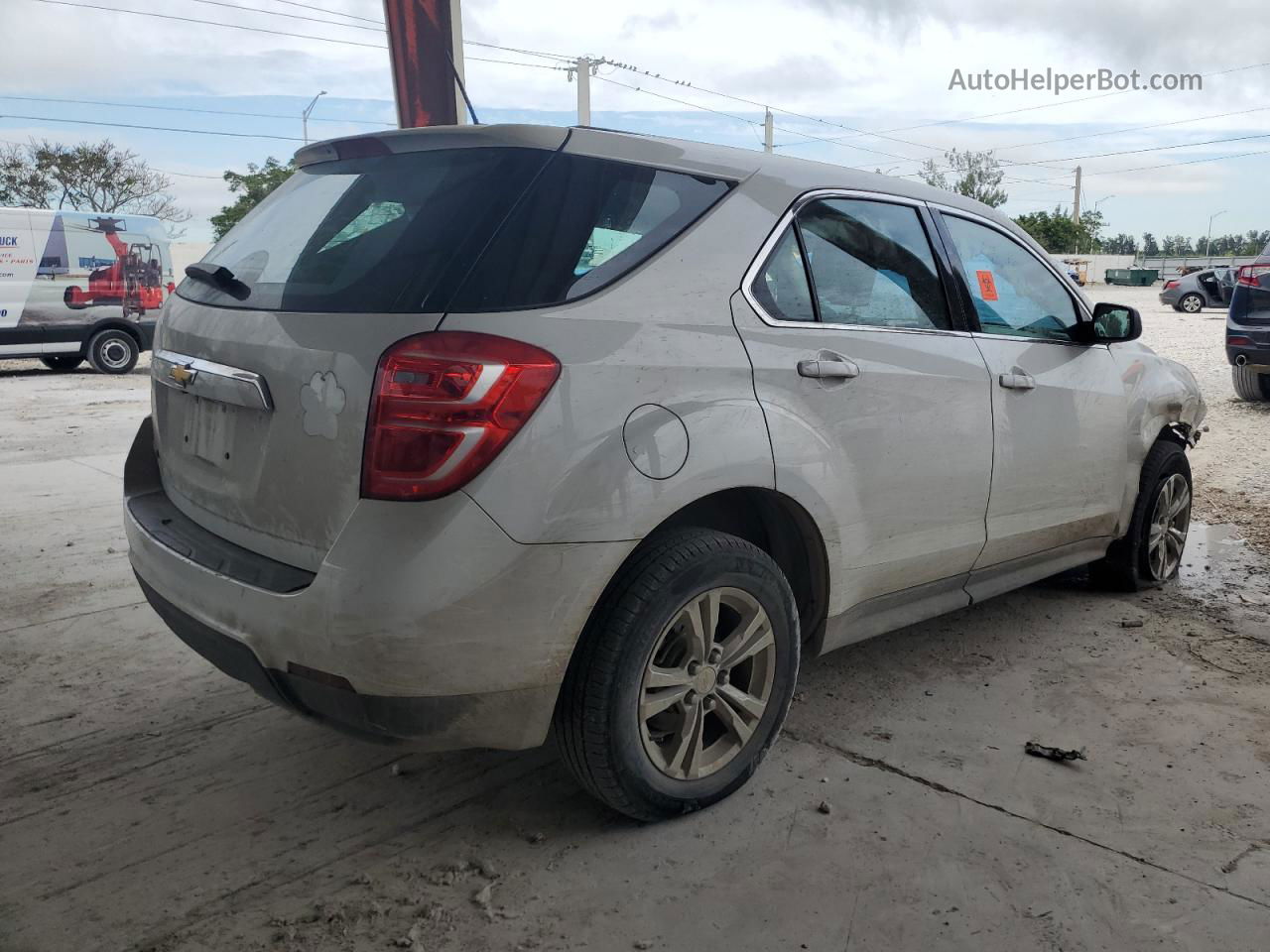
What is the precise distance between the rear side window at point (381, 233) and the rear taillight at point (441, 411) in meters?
0.14

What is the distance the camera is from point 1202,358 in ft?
51.2

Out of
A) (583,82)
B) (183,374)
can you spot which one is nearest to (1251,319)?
(183,374)

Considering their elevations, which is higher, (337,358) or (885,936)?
(337,358)

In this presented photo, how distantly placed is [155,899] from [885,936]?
159 cm

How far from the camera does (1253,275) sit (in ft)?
33.2

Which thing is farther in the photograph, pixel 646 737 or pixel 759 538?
pixel 759 538

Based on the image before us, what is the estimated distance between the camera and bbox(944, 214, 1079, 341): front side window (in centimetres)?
367

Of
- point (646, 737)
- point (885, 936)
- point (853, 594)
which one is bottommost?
point (885, 936)

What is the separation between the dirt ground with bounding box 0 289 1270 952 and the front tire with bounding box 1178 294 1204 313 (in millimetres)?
29099

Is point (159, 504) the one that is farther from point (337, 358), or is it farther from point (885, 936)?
point (885, 936)

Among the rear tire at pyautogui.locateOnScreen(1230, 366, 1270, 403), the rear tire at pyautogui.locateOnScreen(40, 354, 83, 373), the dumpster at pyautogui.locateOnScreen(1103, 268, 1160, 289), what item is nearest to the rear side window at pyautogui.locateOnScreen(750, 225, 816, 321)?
the rear tire at pyautogui.locateOnScreen(1230, 366, 1270, 403)

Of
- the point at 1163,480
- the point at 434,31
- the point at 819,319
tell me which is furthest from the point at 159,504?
the point at 434,31

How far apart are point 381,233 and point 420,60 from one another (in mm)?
5479

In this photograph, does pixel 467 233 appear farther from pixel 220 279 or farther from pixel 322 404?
pixel 220 279
